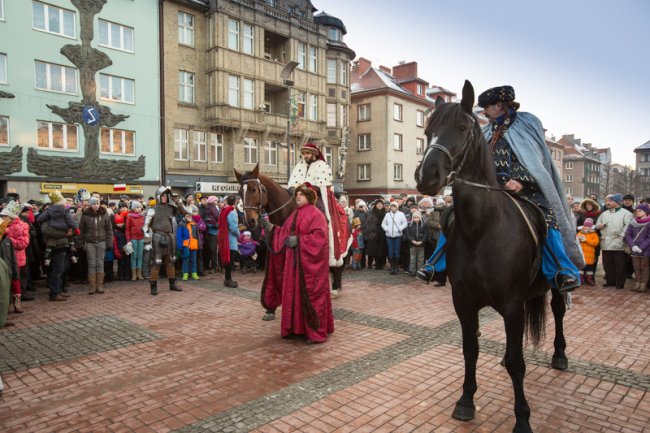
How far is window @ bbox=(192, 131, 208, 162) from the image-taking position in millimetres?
28531

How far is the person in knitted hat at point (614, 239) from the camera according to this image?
10695 mm

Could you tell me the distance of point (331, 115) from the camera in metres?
37.8

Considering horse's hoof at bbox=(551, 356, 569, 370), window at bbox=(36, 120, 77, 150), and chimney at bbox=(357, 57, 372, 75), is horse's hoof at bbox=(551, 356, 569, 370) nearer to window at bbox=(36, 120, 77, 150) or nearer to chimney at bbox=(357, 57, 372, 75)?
window at bbox=(36, 120, 77, 150)

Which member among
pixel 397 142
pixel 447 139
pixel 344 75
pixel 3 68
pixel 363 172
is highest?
pixel 344 75

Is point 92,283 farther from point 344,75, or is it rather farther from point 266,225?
point 344,75

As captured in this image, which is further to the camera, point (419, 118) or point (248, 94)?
point (419, 118)

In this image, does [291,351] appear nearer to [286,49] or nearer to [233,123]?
[233,123]

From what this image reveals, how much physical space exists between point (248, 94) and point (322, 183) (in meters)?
24.2

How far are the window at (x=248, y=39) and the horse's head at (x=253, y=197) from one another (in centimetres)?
2523

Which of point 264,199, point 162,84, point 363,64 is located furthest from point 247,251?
point 363,64

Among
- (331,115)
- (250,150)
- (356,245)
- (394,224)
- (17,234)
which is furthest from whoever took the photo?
(331,115)

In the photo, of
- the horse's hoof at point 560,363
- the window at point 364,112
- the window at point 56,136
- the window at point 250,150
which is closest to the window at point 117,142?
the window at point 56,136

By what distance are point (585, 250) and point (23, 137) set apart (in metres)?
25.3

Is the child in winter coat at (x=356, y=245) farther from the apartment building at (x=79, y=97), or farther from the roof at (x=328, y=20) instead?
the roof at (x=328, y=20)
